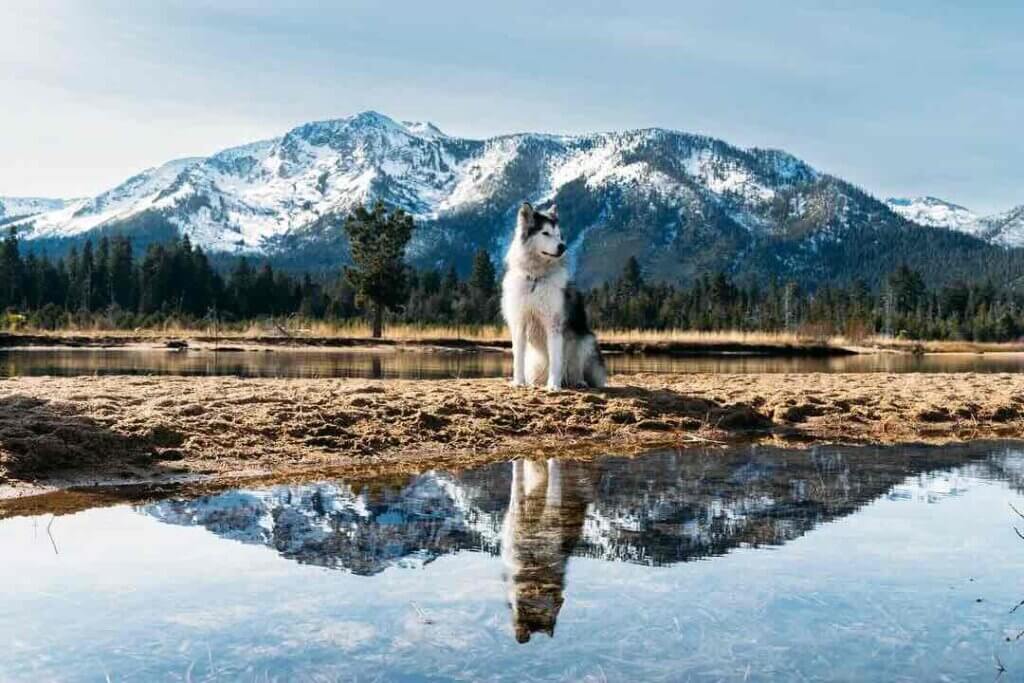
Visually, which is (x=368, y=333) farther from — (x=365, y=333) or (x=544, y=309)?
(x=544, y=309)

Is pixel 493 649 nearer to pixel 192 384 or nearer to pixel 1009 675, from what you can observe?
pixel 1009 675

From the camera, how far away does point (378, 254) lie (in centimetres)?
5125

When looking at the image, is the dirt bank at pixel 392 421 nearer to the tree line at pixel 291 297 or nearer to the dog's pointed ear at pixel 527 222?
the dog's pointed ear at pixel 527 222

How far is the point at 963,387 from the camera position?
17188 millimetres

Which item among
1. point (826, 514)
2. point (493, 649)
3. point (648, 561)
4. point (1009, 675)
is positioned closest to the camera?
point (1009, 675)

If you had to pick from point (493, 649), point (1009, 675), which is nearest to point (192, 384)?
point (493, 649)

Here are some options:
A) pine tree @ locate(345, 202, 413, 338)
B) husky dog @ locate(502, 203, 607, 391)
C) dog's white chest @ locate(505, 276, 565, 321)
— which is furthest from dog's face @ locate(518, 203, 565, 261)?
pine tree @ locate(345, 202, 413, 338)

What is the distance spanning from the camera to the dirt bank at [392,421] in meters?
9.41

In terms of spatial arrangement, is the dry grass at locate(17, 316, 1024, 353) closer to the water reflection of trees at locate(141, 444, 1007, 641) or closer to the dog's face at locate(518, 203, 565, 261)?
the dog's face at locate(518, 203, 565, 261)

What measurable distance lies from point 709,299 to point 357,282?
68.2 metres

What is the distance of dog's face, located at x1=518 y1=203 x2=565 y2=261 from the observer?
13.3m

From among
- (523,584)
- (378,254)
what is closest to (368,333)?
(378,254)

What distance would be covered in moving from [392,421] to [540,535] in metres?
5.25

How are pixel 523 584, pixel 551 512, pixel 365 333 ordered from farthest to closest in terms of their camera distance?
pixel 365 333
pixel 551 512
pixel 523 584
